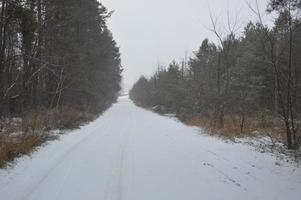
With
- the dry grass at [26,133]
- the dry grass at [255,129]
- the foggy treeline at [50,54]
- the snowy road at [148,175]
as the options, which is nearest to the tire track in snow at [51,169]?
the snowy road at [148,175]

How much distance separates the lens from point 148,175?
6547mm

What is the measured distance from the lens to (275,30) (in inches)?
427

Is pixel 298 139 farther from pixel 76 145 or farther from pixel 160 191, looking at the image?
pixel 76 145

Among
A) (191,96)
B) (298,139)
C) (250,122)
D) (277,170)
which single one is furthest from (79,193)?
(191,96)

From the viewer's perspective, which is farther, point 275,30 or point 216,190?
point 275,30

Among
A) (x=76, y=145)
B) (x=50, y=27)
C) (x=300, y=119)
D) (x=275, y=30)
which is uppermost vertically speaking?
(x=50, y=27)

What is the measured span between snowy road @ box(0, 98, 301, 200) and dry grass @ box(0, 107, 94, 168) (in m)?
0.42

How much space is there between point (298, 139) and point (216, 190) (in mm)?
5625

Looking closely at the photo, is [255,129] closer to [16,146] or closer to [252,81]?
[252,81]

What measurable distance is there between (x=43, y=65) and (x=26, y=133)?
294 cm

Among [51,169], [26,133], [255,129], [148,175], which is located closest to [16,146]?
[51,169]

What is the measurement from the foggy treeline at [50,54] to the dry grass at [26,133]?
1.11 m

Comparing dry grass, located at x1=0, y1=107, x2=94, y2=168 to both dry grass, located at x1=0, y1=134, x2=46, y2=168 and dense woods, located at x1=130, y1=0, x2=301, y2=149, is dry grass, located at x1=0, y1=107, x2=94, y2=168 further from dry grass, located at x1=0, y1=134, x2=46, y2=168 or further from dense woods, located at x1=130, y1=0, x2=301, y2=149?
dense woods, located at x1=130, y1=0, x2=301, y2=149

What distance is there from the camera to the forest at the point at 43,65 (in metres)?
9.38
